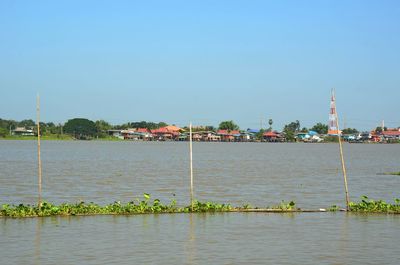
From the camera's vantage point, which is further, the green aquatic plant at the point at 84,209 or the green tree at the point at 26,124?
the green tree at the point at 26,124

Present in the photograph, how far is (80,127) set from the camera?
516ft

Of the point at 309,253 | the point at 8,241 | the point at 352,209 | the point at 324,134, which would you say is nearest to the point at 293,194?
the point at 352,209

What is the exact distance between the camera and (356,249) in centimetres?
1404

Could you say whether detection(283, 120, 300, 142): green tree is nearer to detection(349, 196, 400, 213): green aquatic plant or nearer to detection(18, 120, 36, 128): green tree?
detection(18, 120, 36, 128): green tree

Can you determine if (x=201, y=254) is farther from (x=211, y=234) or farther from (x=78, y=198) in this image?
(x=78, y=198)

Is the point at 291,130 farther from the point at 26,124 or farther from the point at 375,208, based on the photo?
the point at 375,208

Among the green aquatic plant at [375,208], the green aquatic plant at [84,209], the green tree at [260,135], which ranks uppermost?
the green tree at [260,135]

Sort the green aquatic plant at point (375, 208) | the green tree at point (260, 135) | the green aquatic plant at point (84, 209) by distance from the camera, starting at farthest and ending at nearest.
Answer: the green tree at point (260, 135)
the green aquatic plant at point (375, 208)
the green aquatic plant at point (84, 209)

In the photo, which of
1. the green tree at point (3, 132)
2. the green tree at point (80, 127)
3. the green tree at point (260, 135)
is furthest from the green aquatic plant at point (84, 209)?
the green tree at point (260, 135)

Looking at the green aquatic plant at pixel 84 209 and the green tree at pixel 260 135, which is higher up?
Answer: the green tree at pixel 260 135

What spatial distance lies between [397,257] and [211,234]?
4.31 m

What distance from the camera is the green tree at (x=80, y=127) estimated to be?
511 ft

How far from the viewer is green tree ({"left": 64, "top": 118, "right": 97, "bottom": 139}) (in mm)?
155625

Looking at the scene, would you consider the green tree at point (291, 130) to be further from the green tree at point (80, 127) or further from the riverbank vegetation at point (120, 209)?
the riverbank vegetation at point (120, 209)
